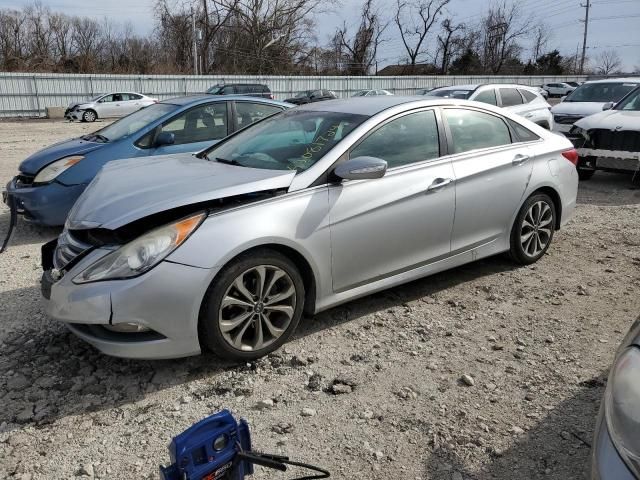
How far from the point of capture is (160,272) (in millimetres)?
2912

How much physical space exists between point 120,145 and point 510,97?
28.4 feet

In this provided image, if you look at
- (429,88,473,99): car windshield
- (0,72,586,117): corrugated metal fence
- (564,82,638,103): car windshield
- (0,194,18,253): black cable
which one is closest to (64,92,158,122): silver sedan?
(0,72,586,117): corrugated metal fence

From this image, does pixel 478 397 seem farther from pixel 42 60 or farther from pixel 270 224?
pixel 42 60

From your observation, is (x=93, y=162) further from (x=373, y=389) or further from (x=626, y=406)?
(x=626, y=406)

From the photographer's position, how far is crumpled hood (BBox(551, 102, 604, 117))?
11.1 m

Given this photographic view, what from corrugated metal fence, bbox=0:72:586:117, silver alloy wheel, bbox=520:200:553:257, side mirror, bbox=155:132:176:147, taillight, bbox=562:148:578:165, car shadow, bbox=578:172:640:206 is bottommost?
car shadow, bbox=578:172:640:206

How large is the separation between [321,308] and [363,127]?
130 centimetres

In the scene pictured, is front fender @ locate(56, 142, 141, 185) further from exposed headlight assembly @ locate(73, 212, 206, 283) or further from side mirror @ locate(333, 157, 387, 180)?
side mirror @ locate(333, 157, 387, 180)

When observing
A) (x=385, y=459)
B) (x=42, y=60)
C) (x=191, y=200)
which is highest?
(x=42, y=60)

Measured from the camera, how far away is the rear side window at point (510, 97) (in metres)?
11.5

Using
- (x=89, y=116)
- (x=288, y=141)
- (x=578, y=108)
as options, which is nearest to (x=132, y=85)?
(x=89, y=116)

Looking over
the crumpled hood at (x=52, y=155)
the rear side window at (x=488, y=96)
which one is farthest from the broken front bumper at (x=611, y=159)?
the crumpled hood at (x=52, y=155)

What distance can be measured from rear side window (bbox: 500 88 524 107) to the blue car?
254 inches

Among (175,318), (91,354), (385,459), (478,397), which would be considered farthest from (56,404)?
(478,397)
